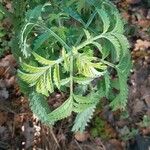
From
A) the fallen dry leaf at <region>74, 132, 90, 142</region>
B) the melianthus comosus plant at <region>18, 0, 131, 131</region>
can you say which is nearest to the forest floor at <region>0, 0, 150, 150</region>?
the fallen dry leaf at <region>74, 132, 90, 142</region>

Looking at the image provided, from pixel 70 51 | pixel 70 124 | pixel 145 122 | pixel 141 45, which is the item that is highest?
pixel 70 51

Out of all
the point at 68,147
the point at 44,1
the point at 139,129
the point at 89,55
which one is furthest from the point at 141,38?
the point at 89,55

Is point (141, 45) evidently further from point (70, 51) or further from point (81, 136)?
point (70, 51)

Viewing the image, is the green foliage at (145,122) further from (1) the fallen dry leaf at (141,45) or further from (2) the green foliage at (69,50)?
(2) the green foliage at (69,50)

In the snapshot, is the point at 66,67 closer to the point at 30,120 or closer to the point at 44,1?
the point at 44,1

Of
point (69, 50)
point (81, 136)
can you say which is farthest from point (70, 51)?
point (81, 136)

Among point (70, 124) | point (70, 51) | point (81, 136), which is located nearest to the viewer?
point (70, 51)
